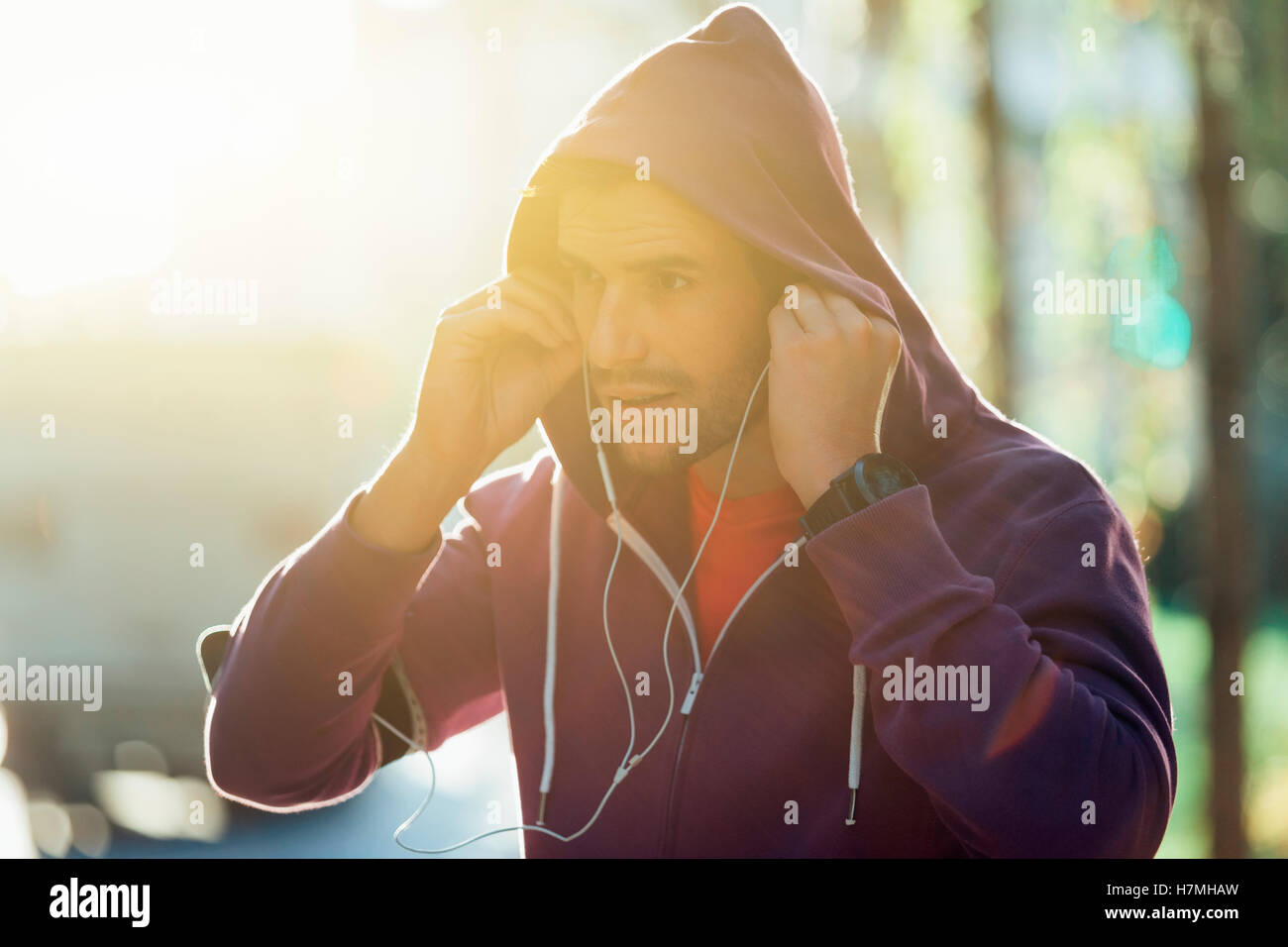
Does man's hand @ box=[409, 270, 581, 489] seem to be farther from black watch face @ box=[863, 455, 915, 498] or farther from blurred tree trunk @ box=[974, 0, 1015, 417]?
blurred tree trunk @ box=[974, 0, 1015, 417]

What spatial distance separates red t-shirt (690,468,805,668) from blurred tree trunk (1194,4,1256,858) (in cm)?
227

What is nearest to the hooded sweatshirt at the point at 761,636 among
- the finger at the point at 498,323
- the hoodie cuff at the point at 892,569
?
the hoodie cuff at the point at 892,569

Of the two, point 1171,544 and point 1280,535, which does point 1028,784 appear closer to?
point 1280,535

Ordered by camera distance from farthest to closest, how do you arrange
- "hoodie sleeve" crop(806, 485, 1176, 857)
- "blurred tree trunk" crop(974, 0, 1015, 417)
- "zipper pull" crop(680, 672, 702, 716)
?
"blurred tree trunk" crop(974, 0, 1015, 417)
"zipper pull" crop(680, 672, 702, 716)
"hoodie sleeve" crop(806, 485, 1176, 857)

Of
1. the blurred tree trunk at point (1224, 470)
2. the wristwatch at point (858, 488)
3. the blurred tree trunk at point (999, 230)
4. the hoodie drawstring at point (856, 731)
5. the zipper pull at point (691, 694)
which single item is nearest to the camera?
the wristwatch at point (858, 488)

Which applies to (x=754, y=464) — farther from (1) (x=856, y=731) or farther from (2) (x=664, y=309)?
(1) (x=856, y=731)

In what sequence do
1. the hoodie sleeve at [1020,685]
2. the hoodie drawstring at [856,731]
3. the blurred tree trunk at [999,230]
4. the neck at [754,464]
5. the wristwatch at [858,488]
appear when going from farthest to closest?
the blurred tree trunk at [999,230] → the neck at [754,464] → the hoodie drawstring at [856,731] → the wristwatch at [858,488] → the hoodie sleeve at [1020,685]

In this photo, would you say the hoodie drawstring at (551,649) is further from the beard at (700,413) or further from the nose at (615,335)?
the nose at (615,335)

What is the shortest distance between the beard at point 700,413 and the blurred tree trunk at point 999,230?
328 cm

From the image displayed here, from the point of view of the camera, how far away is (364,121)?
9.91ft

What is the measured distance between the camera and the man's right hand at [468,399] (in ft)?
5.20

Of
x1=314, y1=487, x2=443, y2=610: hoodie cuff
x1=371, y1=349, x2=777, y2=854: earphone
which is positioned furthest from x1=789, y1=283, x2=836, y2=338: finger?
x1=314, y1=487, x2=443, y2=610: hoodie cuff

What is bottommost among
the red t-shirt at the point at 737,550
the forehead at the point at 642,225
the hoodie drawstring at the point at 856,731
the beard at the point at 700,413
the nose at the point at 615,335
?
the hoodie drawstring at the point at 856,731

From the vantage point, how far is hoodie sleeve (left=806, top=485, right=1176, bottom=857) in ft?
4.07
